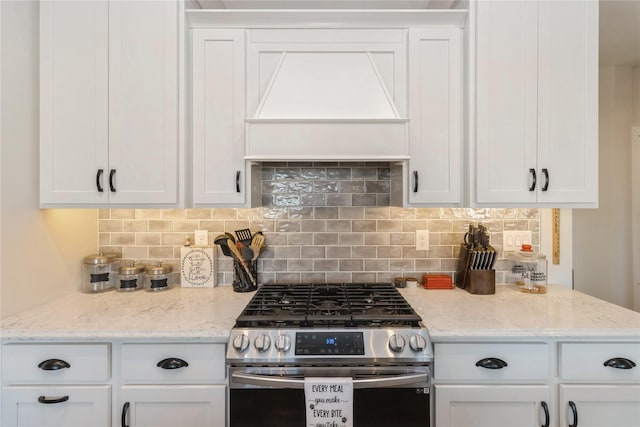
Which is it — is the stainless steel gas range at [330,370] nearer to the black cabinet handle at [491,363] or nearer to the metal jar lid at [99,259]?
the black cabinet handle at [491,363]

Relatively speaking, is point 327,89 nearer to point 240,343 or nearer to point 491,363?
point 240,343

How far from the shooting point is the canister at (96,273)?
6.69 ft

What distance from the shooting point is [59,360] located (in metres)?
1.47

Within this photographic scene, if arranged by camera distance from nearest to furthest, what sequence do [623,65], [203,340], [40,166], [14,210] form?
[203,340]
[14,210]
[40,166]
[623,65]

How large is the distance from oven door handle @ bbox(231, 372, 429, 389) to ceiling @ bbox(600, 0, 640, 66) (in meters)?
2.33

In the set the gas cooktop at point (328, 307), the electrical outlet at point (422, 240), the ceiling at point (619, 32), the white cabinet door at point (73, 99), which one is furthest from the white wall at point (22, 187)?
A: the ceiling at point (619, 32)

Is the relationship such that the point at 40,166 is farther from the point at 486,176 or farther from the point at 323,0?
the point at 486,176

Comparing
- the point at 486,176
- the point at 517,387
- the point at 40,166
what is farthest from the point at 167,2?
the point at 517,387

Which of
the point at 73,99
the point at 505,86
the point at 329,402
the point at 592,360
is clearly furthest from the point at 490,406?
the point at 73,99

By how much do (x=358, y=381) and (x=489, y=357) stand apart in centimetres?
55

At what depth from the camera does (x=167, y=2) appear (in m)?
1.80

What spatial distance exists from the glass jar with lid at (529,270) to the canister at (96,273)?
2.38 m

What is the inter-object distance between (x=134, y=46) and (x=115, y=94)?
0.84ft

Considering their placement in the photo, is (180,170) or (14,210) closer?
(14,210)
